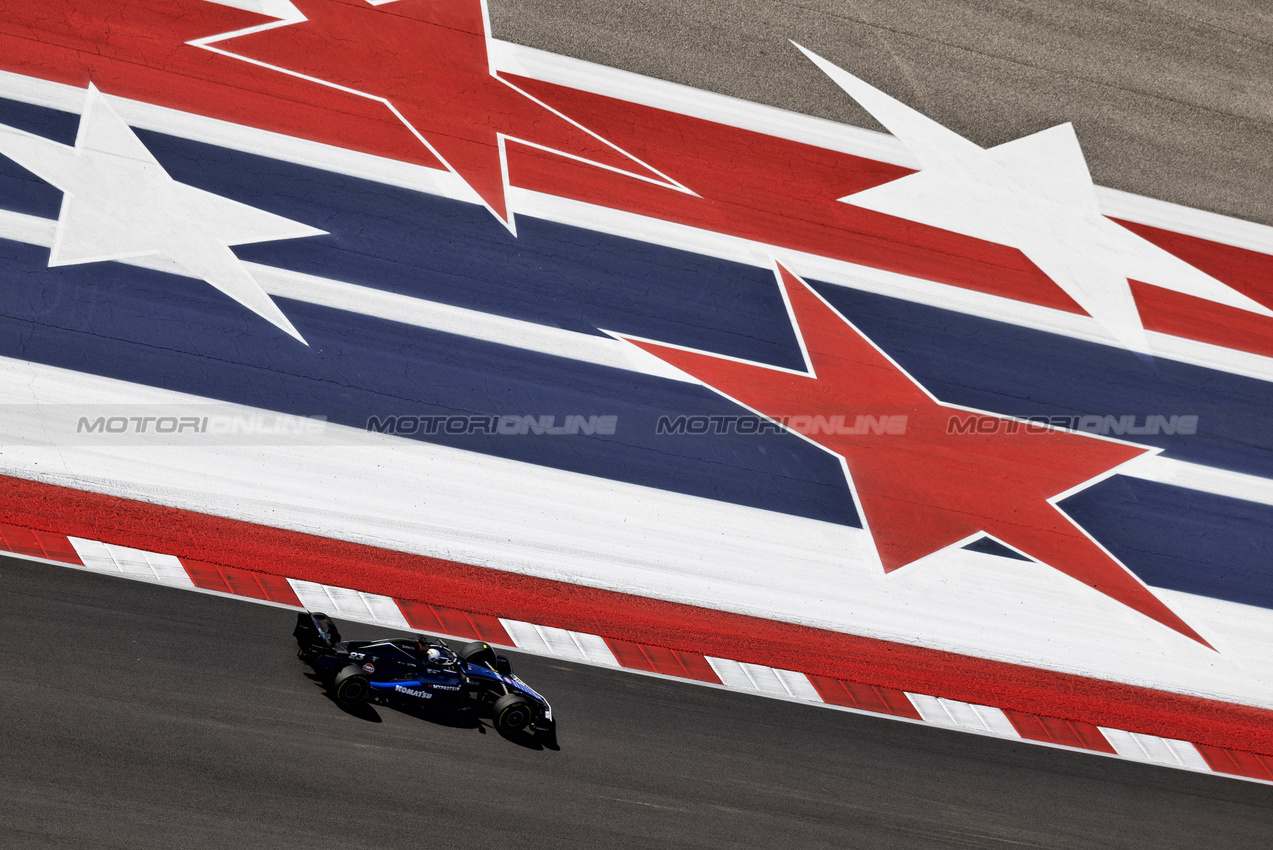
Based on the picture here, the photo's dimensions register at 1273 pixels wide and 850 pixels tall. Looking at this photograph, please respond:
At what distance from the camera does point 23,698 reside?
7656 mm

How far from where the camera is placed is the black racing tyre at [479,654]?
313 inches

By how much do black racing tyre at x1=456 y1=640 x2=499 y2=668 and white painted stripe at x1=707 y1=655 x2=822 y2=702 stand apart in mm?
2319

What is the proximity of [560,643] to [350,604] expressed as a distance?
83.8 inches

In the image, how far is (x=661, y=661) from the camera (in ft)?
29.2

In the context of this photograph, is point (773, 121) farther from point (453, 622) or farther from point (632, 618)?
point (453, 622)

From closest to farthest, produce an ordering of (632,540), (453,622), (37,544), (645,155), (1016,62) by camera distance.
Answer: (37,544)
(453,622)
(632,540)
(645,155)
(1016,62)

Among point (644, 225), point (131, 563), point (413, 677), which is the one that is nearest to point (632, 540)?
point (413, 677)

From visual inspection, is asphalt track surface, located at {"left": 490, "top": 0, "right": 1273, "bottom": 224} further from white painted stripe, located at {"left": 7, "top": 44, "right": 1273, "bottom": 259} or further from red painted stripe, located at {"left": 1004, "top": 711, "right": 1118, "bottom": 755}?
red painted stripe, located at {"left": 1004, "top": 711, "right": 1118, "bottom": 755}

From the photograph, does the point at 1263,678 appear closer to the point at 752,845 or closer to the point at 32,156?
the point at 752,845

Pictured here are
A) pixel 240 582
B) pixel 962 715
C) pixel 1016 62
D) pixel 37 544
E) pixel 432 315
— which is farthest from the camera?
pixel 1016 62

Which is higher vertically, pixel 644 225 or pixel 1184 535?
pixel 644 225

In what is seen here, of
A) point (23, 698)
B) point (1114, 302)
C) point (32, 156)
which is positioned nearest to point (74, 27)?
point (32, 156)

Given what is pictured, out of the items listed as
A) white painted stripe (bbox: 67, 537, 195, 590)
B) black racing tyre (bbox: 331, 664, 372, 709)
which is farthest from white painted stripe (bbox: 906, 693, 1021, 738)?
white painted stripe (bbox: 67, 537, 195, 590)

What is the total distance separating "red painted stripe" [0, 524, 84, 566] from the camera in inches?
324
